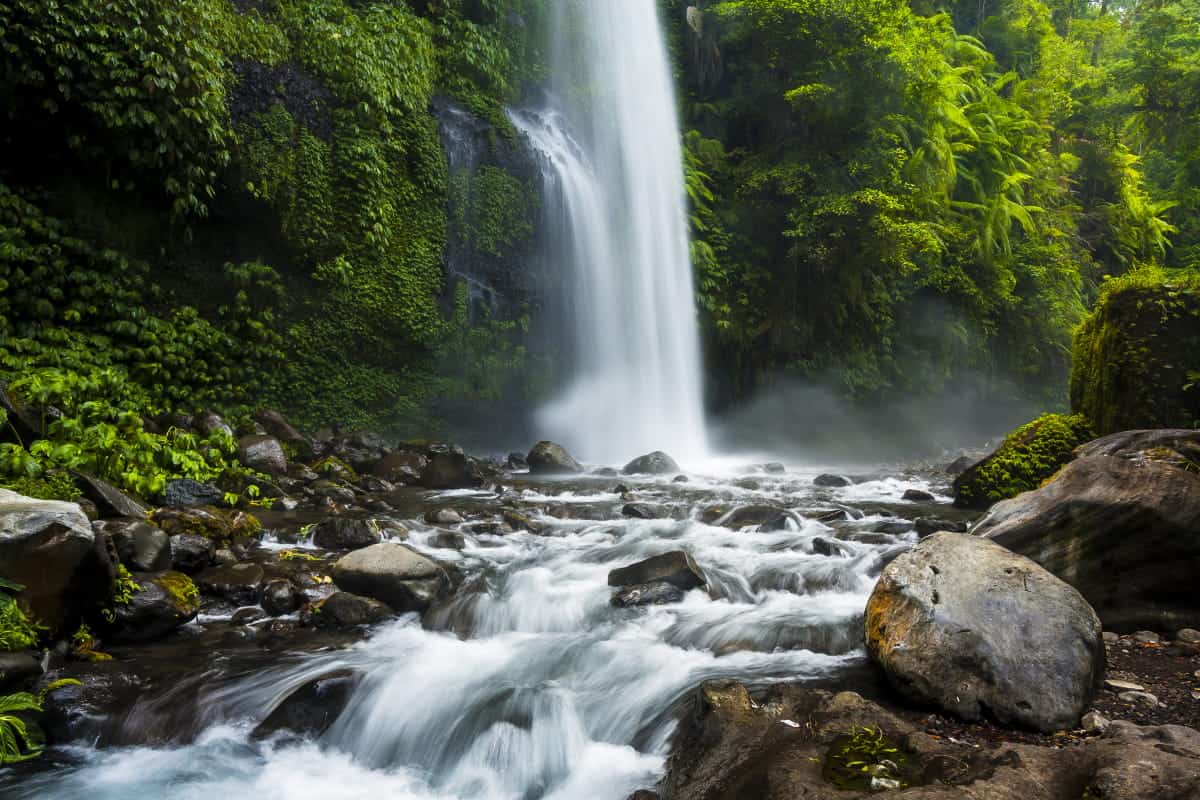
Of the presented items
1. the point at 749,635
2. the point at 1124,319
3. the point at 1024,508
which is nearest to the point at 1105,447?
the point at 1024,508

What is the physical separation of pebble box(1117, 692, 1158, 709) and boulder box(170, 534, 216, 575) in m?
6.28

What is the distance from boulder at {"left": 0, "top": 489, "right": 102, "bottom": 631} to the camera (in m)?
4.15

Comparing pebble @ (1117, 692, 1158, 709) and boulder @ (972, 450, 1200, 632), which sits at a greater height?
boulder @ (972, 450, 1200, 632)

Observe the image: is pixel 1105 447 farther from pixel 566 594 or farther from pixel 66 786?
pixel 66 786

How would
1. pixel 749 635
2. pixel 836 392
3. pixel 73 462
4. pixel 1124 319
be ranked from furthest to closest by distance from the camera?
pixel 836 392
pixel 1124 319
pixel 73 462
pixel 749 635

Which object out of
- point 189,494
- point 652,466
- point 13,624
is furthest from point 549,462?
point 13,624

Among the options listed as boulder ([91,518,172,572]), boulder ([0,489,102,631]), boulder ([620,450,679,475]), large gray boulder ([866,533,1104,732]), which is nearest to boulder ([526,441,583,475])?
boulder ([620,450,679,475])

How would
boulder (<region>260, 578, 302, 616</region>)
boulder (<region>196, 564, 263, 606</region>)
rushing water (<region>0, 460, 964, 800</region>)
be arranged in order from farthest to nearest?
boulder (<region>196, 564, 263, 606</region>)
boulder (<region>260, 578, 302, 616</region>)
rushing water (<region>0, 460, 964, 800</region>)

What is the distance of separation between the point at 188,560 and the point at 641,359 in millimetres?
11218

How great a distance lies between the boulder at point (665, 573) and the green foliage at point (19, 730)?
3.77m

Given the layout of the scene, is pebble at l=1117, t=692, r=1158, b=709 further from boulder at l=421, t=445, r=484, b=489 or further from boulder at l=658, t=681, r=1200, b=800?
boulder at l=421, t=445, r=484, b=489

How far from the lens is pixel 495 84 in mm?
15617

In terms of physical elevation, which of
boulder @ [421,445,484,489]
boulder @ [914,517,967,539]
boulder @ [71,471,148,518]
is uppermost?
boulder @ [421,445,484,489]

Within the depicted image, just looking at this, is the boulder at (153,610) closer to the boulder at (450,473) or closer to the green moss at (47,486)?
the green moss at (47,486)
